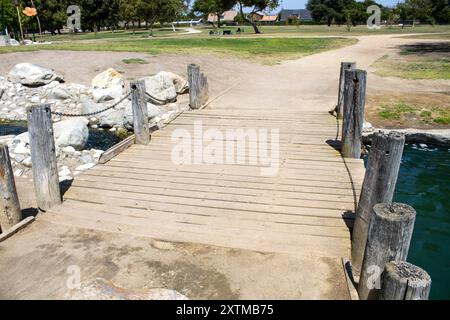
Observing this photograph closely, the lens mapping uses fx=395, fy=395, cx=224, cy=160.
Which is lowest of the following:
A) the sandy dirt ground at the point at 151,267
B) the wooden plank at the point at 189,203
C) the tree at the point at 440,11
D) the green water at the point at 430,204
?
the green water at the point at 430,204

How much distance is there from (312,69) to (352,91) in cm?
1212

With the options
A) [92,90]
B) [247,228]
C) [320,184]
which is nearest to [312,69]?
[92,90]

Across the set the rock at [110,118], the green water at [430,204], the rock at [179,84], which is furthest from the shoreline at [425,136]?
the rock at [110,118]

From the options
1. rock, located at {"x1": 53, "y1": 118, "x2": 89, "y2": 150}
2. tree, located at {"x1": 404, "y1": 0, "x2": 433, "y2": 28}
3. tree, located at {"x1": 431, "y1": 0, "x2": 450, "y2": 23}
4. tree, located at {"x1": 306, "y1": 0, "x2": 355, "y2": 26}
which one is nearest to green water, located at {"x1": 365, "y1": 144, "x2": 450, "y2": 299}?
rock, located at {"x1": 53, "y1": 118, "x2": 89, "y2": 150}

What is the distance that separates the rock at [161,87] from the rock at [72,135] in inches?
133

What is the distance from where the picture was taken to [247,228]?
4648 millimetres

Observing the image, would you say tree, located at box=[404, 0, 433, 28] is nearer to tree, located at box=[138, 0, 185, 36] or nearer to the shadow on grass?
the shadow on grass

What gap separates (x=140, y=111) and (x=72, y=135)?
2.85 m

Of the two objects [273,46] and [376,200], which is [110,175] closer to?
[376,200]

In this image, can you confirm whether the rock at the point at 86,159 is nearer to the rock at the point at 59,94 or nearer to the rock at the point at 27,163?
the rock at the point at 27,163

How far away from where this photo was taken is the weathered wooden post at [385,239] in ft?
9.91

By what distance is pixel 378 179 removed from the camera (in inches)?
148

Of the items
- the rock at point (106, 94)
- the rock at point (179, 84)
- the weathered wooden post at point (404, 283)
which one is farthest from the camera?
the rock at point (179, 84)
